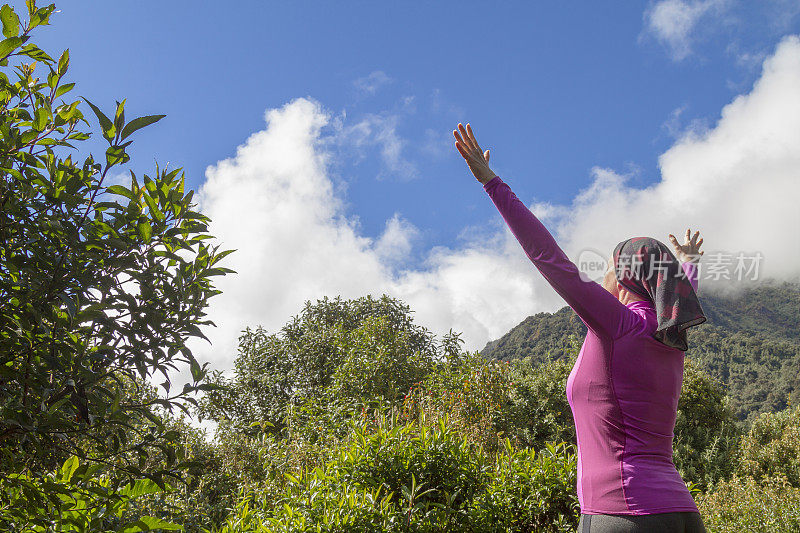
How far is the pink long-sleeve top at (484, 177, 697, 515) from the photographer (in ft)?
5.24

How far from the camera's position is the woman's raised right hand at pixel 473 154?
1.86 m

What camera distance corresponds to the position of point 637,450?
5.33 feet

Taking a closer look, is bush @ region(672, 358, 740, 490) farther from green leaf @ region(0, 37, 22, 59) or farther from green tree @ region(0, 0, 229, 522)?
green leaf @ region(0, 37, 22, 59)

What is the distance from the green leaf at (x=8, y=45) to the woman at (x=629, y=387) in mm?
1750

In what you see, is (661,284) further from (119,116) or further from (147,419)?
(147,419)

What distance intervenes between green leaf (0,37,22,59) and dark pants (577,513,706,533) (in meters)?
2.38

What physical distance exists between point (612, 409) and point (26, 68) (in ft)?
8.47

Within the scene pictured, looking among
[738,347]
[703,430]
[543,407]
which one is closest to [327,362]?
[543,407]

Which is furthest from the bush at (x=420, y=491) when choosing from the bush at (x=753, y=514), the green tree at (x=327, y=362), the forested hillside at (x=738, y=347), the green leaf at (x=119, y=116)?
the forested hillside at (x=738, y=347)

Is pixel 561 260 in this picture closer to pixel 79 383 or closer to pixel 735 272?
pixel 79 383

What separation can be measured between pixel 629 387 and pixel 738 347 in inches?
1730

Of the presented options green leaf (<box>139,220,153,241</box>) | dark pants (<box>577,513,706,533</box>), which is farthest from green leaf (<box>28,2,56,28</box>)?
dark pants (<box>577,513,706,533</box>)

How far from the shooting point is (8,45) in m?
1.83

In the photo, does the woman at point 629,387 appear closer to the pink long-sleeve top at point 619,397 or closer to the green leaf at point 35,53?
the pink long-sleeve top at point 619,397
